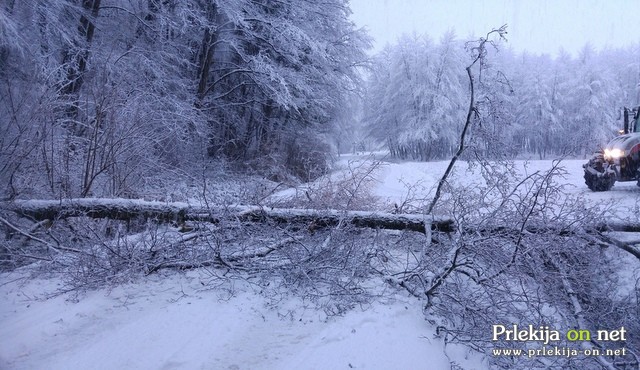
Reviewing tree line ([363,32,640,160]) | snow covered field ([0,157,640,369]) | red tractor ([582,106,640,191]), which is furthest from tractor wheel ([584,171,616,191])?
tree line ([363,32,640,160])

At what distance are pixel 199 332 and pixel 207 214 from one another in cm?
199

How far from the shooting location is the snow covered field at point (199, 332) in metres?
3.14

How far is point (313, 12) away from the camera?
15.0 meters

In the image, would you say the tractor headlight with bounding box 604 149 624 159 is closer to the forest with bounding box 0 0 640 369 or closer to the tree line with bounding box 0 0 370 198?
the forest with bounding box 0 0 640 369

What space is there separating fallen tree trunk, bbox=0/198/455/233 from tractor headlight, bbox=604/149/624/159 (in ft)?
26.2

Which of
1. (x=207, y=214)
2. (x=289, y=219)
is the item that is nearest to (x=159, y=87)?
(x=207, y=214)

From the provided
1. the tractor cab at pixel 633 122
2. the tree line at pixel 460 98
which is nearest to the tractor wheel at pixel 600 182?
the tractor cab at pixel 633 122

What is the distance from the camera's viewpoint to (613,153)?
10.5 meters

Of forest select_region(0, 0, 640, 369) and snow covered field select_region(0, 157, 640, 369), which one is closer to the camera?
snow covered field select_region(0, 157, 640, 369)

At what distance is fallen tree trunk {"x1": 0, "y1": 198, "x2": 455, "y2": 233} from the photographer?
518cm

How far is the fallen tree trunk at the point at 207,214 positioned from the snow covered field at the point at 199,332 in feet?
3.65

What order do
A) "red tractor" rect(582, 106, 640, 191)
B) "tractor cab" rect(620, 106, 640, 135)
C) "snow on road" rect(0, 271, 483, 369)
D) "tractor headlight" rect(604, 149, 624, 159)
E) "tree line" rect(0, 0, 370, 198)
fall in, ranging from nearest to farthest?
"snow on road" rect(0, 271, 483, 369), "tree line" rect(0, 0, 370, 198), "red tractor" rect(582, 106, 640, 191), "tractor headlight" rect(604, 149, 624, 159), "tractor cab" rect(620, 106, 640, 135)

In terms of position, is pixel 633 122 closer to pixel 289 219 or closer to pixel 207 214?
pixel 289 219

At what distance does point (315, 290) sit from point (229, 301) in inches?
35.7
